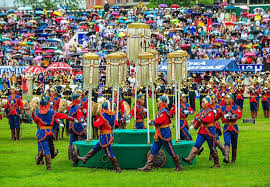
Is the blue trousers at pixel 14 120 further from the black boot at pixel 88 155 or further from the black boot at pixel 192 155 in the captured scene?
the black boot at pixel 192 155

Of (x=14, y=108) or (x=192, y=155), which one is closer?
(x=192, y=155)

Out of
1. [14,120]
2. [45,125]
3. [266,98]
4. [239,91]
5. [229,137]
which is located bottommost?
[266,98]

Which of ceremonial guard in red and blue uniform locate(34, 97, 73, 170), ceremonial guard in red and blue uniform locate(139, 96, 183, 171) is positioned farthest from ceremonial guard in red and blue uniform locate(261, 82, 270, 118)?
ceremonial guard in red and blue uniform locate(34, 97, 73, 170)

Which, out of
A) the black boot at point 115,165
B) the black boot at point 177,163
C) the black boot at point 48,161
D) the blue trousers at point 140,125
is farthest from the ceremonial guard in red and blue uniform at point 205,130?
the blue trousers at point 140,125

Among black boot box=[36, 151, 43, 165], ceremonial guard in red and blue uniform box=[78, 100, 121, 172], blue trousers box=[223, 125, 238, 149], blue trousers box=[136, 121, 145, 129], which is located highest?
ceremonial guard in red and blue uniform box=[78, 100, 121, 172]

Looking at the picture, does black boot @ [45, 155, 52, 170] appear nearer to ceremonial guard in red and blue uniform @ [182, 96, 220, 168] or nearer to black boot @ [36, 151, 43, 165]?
black boot @ [36, 151, 43, 165]

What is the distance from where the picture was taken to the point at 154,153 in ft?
53.2

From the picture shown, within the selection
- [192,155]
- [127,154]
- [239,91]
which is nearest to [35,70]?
[239,91]

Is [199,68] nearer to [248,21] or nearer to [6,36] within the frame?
[248,21]

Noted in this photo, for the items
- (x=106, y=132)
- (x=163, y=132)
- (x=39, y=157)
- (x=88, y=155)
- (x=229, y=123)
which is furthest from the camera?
(x=229, y=123)

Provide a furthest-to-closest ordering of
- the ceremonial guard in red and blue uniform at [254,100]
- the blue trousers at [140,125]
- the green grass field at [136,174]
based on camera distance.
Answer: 1. the ceremonial guard in red and blue uniform at [254,100]
2. the blue trousers at [140,125]
3. the green grass field at [136,174]

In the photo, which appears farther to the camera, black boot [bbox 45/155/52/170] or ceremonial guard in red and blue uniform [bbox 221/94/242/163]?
ceremonial guard in red and blue uniform [bbox 221/94/242/163]

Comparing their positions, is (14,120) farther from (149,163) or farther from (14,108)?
(149,163)

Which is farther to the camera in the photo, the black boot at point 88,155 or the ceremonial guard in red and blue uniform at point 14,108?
the ceremonial guard in red and blue uniform at point 14,108
